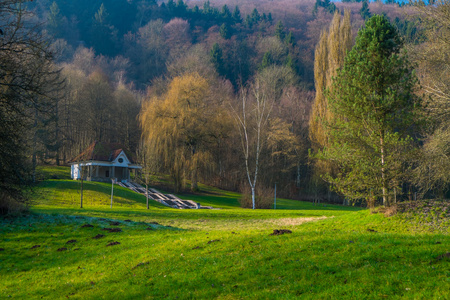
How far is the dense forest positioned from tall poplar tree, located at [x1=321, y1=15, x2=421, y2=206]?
7 cm

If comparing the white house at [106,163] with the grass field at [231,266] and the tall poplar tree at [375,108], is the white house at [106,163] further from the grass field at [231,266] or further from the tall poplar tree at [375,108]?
the tall poplar tree at [375,108]

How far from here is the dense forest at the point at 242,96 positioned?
17.4 meters

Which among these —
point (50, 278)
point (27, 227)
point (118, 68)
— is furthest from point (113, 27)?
point (50, 278)

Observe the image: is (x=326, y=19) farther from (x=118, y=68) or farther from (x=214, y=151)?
(x=214, y=151)

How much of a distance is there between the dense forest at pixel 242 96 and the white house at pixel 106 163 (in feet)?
8.51

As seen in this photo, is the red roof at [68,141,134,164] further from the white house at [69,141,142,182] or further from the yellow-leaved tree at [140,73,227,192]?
the yellow-leaved tree at [140,73,227,192]

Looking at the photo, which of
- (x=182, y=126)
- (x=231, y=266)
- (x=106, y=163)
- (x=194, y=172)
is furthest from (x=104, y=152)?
(x=231, y=266)

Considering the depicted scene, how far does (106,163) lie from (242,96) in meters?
24.1

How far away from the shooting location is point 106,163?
5103 cm

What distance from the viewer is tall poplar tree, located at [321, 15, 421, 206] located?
17281 millimetres

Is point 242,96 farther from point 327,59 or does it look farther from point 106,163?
point 106,163

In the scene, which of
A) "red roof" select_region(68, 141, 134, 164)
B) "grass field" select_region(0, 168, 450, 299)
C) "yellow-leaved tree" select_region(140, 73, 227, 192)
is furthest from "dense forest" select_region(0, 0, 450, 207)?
"grass field" select_region(0, 168, 450, 299)

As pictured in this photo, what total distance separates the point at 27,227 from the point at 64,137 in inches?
1845

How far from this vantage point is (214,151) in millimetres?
49844
